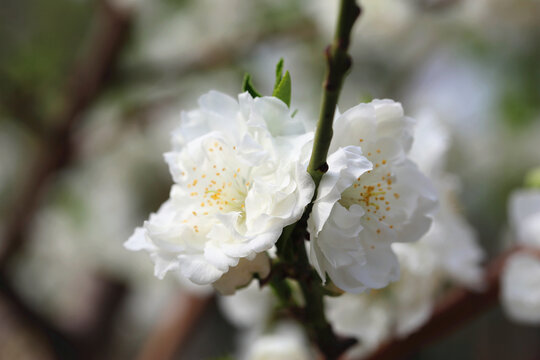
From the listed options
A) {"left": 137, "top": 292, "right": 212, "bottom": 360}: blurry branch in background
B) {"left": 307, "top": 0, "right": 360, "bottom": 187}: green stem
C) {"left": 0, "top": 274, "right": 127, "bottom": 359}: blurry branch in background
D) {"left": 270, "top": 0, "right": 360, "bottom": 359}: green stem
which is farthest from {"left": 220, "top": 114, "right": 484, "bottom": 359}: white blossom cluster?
{"left": 0, "top": 274, "right": 127, "bottom": 359}: blurry branch in background

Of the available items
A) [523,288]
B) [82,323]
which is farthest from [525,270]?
[82,323]

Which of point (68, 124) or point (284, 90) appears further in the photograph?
point (68, 124)

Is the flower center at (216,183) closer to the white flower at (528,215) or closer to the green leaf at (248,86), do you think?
the green leaf at (248,86)

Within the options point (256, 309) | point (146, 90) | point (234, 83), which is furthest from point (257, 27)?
point (256, 309)

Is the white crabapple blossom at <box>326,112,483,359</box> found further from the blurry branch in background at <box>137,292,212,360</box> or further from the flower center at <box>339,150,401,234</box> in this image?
the blurry branch in background at <box>137,292,212,360</box>

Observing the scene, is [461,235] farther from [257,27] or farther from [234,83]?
[234,83]

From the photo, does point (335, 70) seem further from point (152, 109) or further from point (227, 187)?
point (152, 109)
